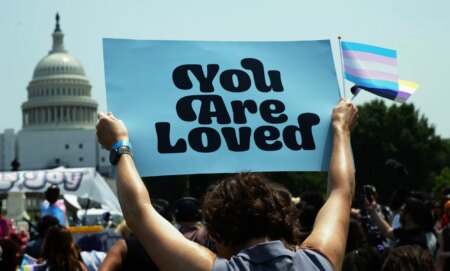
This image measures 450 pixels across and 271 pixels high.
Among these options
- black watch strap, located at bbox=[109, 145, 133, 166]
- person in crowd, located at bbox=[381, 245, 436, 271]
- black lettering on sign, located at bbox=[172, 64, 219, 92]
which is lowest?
person in crowd, located at bbox=[381, 245, 436, 271]

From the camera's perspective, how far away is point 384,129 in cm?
5706

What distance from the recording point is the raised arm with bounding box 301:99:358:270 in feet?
7.39

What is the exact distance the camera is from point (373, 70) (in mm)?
3465

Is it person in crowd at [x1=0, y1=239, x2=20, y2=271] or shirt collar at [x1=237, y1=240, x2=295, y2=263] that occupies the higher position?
shirt collar at [x1=237, y1=240, x2=295, y2=263]

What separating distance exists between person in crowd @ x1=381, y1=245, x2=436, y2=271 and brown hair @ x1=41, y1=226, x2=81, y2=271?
2.39 metres

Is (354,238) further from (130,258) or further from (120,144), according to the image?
(120,144)

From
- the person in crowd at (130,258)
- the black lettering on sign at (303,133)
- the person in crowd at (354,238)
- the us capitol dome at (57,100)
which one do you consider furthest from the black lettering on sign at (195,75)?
the us capitol dome at (57,100)

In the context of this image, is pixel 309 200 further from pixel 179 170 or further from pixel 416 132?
pixel 416 132

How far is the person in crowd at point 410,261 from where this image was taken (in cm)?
312

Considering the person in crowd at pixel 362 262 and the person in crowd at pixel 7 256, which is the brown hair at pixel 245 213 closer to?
the person in crowd at pixel 362 262

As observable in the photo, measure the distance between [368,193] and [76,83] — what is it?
117 metres

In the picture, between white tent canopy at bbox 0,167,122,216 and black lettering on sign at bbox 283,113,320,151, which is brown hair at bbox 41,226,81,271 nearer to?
black lettering on sign at bbox 283,113,320,151

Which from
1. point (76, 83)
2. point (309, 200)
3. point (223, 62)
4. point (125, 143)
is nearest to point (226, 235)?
point (125, 143)

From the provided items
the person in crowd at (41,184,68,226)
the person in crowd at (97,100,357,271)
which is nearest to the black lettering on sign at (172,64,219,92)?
the person in crowd at (97,100,357,271)
